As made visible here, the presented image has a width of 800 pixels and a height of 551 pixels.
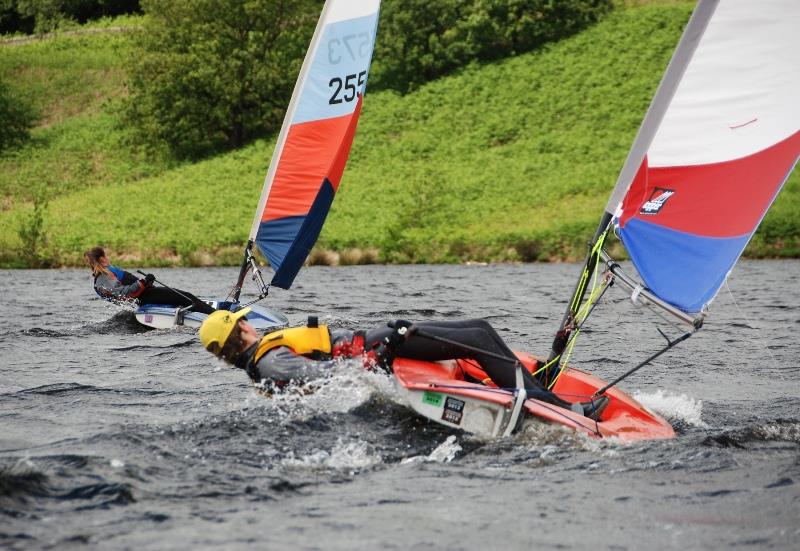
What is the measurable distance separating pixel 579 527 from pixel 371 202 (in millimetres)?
29049

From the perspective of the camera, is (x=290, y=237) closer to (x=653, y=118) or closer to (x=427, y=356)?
(x=427, y=356)

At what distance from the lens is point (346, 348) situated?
7.22 meters

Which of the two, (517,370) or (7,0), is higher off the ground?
(7,0)

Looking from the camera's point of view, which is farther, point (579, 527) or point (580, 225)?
point (580, 225)

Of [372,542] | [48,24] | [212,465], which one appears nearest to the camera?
[372,542]

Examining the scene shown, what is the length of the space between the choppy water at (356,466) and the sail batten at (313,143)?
7.08 ft

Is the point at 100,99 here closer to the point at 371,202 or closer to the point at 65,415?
the point at 371,202

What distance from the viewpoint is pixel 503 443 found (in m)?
6.60

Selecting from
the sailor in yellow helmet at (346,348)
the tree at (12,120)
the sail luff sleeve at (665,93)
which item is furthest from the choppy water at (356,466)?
the tree at (12,120)

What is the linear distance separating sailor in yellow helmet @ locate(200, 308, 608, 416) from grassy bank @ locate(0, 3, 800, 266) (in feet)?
65.5

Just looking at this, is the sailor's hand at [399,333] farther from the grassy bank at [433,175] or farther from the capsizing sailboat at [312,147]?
the grassy bank at [433,175]

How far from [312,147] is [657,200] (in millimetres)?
6277

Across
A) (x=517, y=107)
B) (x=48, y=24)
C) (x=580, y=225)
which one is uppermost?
(x=48, y=24)

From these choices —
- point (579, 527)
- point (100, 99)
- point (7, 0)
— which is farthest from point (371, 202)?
point (7, 0)
